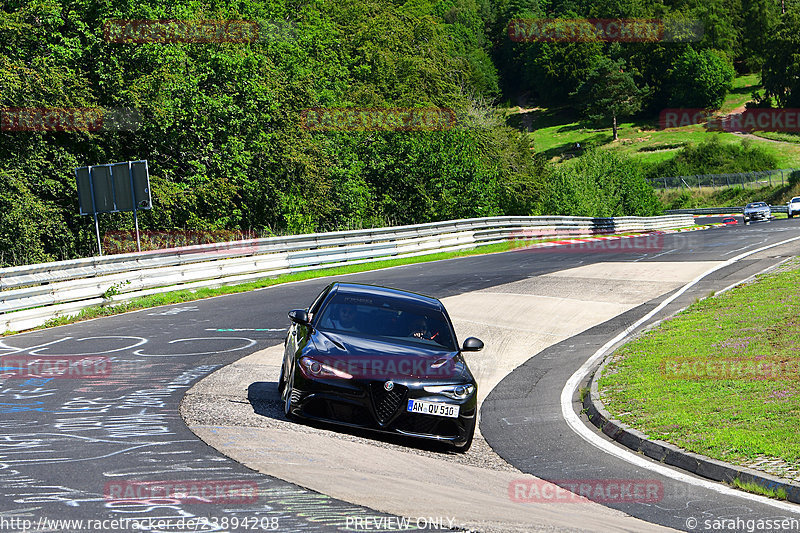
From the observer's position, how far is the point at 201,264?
69.8ft

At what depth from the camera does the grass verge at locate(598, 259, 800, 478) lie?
8.27m

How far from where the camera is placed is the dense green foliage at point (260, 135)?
91.0 ft

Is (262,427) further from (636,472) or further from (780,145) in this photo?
(780,145)

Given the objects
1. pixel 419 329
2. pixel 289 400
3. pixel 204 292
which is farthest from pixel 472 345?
pixel 204 292

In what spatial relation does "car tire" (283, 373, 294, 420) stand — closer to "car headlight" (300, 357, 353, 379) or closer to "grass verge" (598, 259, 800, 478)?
"car headlight" (300, 357, 353, 379)

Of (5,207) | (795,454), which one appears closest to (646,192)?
(5,207)

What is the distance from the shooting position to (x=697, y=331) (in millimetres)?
14492

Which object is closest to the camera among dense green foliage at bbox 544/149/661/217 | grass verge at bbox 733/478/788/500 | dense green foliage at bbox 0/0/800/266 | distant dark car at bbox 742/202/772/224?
grass verge at bbox 733/478/788/500

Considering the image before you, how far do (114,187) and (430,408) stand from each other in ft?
49.2

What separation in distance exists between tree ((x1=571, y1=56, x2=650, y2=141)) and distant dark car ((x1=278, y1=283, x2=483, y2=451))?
134 meters

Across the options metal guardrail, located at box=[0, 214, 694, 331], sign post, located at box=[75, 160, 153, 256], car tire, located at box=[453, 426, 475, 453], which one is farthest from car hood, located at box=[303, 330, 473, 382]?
sign post, located at box=[75, 160, 153, 256]

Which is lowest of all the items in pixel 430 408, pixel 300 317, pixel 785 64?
pixel 430 408

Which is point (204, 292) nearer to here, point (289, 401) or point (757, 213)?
point (289, 401)

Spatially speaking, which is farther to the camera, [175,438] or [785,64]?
[785,64]
